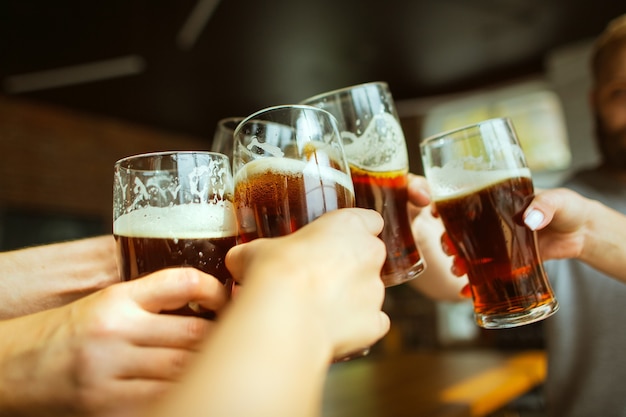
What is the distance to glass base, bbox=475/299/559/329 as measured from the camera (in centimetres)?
90

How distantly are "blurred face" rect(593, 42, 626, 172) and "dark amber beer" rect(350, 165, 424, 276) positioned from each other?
117 centimetres

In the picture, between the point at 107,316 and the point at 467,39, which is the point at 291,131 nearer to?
the point at 107,316

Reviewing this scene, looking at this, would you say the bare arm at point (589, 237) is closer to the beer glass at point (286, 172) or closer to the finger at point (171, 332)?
the beer glass at point (286, 172)

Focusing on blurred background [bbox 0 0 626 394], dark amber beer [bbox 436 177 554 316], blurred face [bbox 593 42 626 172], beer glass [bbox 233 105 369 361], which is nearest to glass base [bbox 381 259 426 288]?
dark amber beer [bbox 436 177 554 316]

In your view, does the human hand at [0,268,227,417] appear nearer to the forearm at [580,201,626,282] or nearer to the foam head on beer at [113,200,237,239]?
the foam head on beer at [113,200,237,239]

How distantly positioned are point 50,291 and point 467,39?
4648mm

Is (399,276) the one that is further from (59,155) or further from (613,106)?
(59,155)

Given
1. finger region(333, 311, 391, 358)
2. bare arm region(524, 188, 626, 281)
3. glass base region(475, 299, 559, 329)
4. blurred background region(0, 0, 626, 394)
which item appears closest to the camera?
finger region(333, 311, 391, 358)

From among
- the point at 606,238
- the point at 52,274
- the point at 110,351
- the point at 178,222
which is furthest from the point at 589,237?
the point at 52,274

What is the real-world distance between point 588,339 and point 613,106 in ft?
2.80

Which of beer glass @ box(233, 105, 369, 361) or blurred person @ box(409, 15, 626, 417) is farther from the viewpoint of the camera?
blurred person @ box(409, 15, 626, 417)

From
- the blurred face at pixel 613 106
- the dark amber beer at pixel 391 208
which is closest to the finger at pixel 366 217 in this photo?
the dark amber beer at pixel 391 208

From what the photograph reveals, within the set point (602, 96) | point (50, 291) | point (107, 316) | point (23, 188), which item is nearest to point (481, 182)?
point (107, 316)

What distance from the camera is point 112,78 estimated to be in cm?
492
